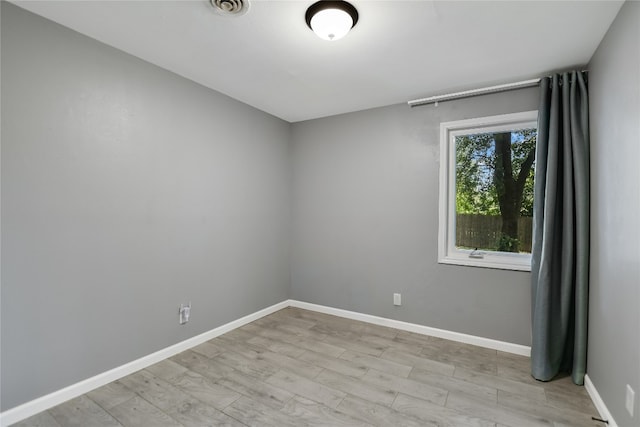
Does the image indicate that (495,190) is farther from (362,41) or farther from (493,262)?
(362,41)

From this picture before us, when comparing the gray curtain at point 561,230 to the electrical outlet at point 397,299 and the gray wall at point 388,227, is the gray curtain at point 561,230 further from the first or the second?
the electrical outlet at point 397,299

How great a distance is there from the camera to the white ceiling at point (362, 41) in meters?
1.73

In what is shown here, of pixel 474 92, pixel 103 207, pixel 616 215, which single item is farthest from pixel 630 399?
pixel 103 207

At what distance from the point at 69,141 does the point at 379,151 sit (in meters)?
2.67

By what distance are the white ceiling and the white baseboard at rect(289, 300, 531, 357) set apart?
2334 mm

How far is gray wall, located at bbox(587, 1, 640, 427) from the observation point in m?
1.50

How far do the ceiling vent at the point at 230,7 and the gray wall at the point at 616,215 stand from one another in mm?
2001

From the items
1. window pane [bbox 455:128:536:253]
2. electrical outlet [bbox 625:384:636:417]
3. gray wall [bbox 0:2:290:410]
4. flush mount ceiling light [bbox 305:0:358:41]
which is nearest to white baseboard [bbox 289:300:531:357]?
window pane [bbox 455:128:536:253]

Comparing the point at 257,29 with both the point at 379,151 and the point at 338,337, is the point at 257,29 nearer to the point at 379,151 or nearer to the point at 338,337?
the point at 379,151

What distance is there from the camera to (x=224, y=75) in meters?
2.60

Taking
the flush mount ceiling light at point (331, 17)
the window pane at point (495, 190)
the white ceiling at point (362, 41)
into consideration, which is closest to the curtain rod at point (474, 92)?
the white ceiling at point (362, 41)

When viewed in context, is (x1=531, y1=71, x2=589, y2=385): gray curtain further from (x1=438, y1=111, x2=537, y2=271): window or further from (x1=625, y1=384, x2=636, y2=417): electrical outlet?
(x1=625, y1=384, x2=636, y2=417): electrical outlet

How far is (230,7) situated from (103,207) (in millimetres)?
1590

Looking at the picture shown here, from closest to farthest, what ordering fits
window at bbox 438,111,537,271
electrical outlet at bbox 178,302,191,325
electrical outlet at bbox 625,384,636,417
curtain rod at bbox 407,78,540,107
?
electrical outlet at bbox 625,384,636,417 < curtain rod at bbox 407,78,540,107 < electrical outlet at bbox 178,302,191,325 < window at bbox 438,111,537,271
